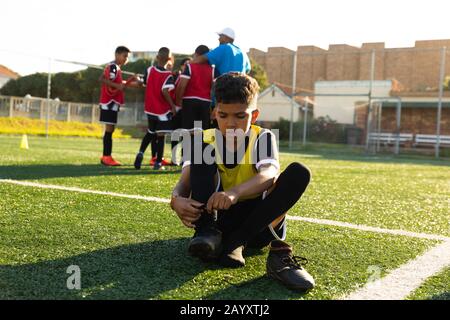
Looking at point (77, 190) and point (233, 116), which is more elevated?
point (233, 116)

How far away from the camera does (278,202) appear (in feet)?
6.84

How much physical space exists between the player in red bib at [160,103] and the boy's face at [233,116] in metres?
4.31

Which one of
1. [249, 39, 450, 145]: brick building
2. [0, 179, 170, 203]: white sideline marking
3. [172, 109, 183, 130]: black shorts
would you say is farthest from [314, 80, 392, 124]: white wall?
[0, 179, 170, 203]: white sideline marking

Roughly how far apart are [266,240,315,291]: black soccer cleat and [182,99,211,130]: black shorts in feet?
13.7

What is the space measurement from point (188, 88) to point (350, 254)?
4.17 metres

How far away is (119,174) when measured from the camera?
17.9 feet

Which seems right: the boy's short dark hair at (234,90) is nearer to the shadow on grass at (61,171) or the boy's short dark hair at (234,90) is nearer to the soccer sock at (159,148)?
the shadow on grass at (61,171)

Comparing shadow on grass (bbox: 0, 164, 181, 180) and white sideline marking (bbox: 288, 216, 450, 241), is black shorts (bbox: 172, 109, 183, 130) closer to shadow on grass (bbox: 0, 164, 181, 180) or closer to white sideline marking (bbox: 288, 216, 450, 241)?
shadow on grass (bbox: 0, 164, 181, 180)

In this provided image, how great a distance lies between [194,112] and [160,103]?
691mm

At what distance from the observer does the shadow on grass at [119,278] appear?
67.7 inches

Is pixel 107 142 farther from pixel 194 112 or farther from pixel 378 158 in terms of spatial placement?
pixel 378 158

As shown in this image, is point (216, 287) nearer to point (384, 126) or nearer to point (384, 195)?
point (384, 195)

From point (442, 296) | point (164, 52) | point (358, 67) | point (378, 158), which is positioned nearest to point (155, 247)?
point (442, 296)
